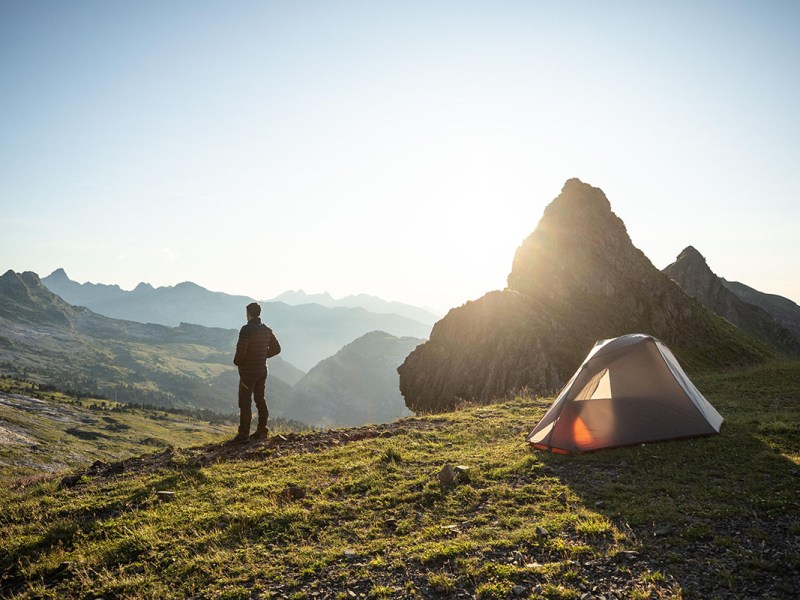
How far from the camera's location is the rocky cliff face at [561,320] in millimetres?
45156

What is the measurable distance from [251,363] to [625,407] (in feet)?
43.7

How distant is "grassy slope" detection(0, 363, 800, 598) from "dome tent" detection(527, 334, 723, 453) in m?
0.52

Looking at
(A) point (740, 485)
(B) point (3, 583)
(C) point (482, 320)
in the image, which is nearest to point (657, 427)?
(A) point (740, 485)

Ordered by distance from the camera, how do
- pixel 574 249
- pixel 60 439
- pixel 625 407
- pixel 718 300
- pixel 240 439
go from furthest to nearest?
pixel 60 439 → pixel 718 300 → pixel 574 249 → pixel 240 439 → pixel 625 407

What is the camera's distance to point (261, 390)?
1769cm

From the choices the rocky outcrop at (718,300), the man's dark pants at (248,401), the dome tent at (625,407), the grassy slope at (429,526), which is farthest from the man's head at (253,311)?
the rocky outcrop at (718,300)

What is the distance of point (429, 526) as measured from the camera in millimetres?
9125

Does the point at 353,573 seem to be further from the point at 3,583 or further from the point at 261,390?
the point at 261,390

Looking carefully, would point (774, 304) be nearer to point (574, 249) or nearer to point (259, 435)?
point (574, 249)

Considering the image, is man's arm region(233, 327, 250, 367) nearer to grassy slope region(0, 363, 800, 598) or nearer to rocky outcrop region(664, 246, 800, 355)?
grassy slope region(0, 363, 800, 598)

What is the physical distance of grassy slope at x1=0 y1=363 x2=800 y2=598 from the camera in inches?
279

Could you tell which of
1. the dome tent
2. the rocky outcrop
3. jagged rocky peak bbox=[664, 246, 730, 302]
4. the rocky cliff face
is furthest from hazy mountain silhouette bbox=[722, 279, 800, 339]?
the dome tent

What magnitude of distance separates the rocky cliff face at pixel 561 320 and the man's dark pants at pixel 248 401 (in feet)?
92.7

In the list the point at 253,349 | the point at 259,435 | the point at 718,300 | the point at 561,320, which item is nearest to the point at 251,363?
the point at 253,349
